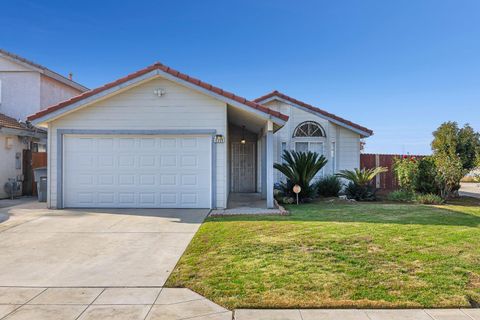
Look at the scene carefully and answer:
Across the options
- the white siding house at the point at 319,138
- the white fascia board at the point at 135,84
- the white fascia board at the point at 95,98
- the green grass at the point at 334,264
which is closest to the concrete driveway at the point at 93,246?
the green grass at the point at 334,264

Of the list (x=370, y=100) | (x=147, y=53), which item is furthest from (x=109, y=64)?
(x=370, y=100)

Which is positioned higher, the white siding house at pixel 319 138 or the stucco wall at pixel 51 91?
the stucco wall at pixel 51 91

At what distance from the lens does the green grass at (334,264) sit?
13.5 feet

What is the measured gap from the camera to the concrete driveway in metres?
4.89

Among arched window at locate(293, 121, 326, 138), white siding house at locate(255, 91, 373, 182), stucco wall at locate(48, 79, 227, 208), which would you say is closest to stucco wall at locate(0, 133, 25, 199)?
stucco wall at locate(48, 79, 227, 208)

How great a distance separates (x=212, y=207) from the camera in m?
10.9

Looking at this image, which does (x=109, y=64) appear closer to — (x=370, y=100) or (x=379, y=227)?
(x=370, y=100)

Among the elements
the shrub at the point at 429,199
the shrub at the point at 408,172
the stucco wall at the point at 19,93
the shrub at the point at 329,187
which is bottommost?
the shrub at the point at 429,199

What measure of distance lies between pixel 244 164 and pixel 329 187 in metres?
4.65

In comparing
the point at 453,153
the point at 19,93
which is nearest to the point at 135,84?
the point at 19,93

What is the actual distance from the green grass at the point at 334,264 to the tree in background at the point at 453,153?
211 inches

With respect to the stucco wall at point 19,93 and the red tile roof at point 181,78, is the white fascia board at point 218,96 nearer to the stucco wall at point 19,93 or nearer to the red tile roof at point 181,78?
the red tile roof at point 181,78

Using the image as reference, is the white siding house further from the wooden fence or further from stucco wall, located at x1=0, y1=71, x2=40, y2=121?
stucco wall, located at x1=0, y1=71, x2=40, y2=121

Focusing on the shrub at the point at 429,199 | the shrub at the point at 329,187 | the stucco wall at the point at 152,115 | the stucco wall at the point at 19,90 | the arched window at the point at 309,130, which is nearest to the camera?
the stucco wall at the point at 152,115
